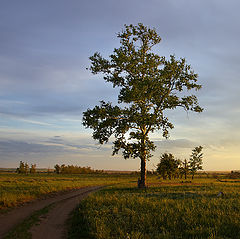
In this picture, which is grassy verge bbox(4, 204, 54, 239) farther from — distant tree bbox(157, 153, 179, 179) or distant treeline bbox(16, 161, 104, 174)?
distant treeline bbox(16, 161, 104, 174)

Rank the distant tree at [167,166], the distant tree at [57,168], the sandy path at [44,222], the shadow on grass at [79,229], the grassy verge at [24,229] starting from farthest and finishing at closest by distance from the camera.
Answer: the distant tree at [57,168]
the distant tree at [167,166]
the sandy path at [44,222]
the shadow on grass at [79,229]
the grassy verge at [24,229]

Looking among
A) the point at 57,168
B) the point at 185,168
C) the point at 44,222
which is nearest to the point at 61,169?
the point at 57,168

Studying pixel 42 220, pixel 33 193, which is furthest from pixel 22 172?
pixel 42 220

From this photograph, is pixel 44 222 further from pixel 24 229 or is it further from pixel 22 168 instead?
pixel 22 168

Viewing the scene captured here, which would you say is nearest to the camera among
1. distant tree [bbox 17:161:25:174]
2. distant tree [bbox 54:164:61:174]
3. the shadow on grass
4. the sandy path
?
the shadow on grass

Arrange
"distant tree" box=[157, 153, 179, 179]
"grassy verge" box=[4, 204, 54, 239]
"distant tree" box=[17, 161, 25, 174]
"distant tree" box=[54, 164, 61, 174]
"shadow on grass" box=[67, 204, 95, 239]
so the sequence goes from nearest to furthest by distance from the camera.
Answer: "grassy verge" box=[4, 204, 54, 239]
"shadow on grass" box=[67, 204, 95, 239]
"distant tree" box=[157, 153, 179, 179]
"distant tree" box=[17, 161, 25, 174]
"distant tree" box=[54, 164, 61, 174]

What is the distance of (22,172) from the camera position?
112250 millimetres

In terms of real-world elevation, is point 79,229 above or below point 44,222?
above

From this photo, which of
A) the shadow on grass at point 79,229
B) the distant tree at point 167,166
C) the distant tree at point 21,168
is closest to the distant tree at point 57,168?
the distant tree at point 21,168

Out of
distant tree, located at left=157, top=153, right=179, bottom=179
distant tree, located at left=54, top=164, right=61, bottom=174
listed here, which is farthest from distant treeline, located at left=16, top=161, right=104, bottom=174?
distant tree, located at left=157, top=153, right=179, bottom=179

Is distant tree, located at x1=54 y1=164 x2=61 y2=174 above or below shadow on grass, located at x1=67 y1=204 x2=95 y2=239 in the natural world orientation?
below

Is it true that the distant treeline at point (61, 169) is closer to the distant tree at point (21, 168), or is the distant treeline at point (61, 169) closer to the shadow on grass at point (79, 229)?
the distant tree at point (21, 168)

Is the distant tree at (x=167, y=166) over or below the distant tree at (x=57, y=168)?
over

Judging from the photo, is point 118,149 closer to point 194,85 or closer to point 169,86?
point 169,86
